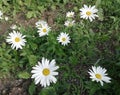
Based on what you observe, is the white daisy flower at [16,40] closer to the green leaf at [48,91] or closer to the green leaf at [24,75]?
the green leaf at [24,75]

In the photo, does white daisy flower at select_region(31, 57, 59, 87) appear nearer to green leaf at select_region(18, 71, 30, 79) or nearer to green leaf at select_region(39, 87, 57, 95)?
green leaf at select_region(39, 87, 57, 95)

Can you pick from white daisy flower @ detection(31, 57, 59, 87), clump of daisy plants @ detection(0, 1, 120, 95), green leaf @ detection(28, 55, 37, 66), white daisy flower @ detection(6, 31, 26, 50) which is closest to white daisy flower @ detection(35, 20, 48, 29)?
clump of daisy plants @ detection(0, 1, 120, 95)

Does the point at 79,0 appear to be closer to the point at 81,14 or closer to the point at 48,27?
the point at 81,14

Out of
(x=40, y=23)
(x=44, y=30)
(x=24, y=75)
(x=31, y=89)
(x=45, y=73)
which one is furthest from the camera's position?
(x=40, y=23)

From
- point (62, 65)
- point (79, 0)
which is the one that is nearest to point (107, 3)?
point (79, 0)

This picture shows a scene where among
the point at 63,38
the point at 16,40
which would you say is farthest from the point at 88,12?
the point at 16,40

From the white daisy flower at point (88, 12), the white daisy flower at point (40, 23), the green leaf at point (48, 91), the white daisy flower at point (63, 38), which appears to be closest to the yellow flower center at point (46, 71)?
the green leaf at point (48, 91)

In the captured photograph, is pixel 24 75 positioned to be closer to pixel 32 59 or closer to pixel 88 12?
pixel 32 59
